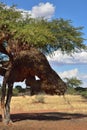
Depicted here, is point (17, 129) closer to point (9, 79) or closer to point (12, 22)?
point (9, 79)

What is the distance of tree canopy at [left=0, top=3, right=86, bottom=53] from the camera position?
24172 millimetres

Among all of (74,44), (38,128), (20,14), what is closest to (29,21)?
(20,14)

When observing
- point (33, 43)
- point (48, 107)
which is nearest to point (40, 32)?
point (33, 43)

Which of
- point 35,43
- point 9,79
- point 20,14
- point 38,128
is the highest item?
point 20,14

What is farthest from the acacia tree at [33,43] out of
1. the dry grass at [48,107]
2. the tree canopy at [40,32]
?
the dry grass at [48,107]

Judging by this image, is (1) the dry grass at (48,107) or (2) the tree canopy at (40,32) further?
(1) the dry grass at (48,107)

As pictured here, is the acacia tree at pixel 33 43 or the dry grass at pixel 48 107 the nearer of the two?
the acacia tree at pixel 33 43

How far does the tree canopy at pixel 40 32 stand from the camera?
2417cm

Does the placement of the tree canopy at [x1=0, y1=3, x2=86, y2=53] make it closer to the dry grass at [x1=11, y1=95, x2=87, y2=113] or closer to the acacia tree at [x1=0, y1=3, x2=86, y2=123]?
the acacia tree at [x1=0, y1=3, x2=86, y2=123]

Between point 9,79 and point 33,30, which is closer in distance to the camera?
point 33,30

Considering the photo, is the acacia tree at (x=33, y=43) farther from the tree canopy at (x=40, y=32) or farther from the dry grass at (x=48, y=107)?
the dry grass at (x=48, y=107)

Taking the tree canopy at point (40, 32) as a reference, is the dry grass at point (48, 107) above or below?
below

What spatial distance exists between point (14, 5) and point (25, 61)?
332 cm

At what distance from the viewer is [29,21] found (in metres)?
25.9
